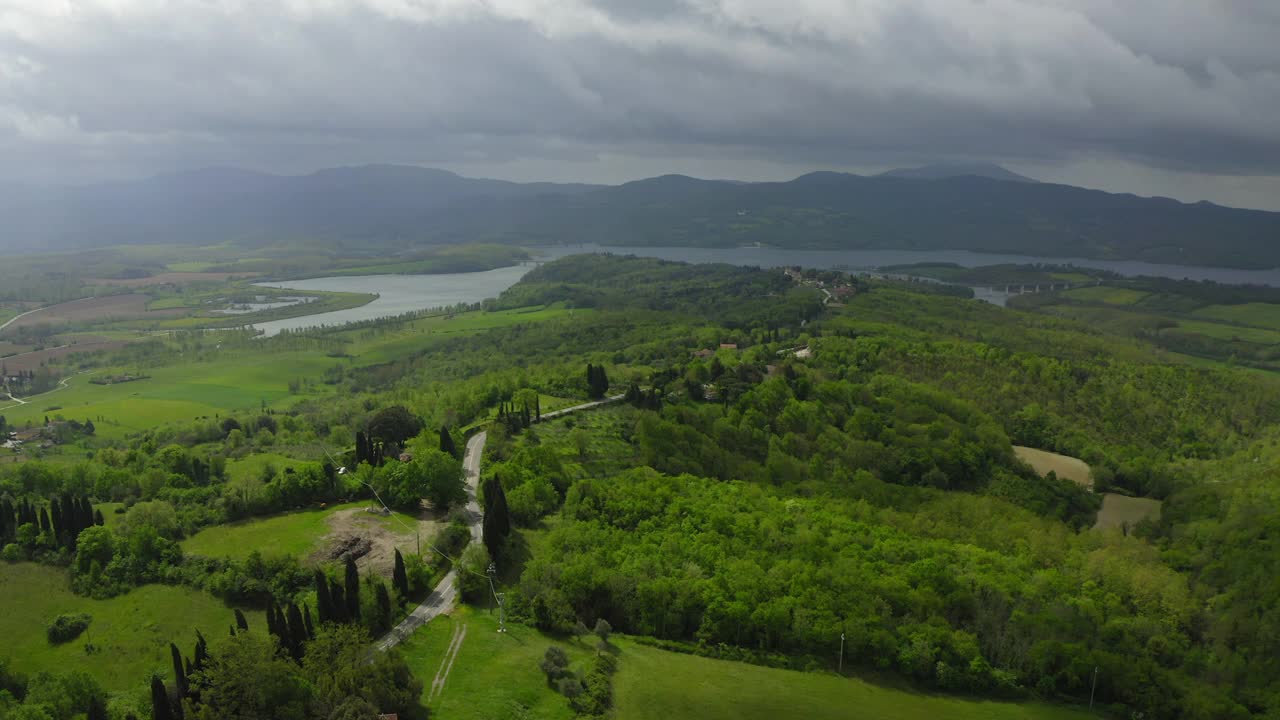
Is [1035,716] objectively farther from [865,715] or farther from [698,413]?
[698,413]

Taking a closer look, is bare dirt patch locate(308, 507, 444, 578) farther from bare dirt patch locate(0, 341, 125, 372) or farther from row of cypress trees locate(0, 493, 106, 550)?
bare dirt patch locate(0, 341, 125, 372)

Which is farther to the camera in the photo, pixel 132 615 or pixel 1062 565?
pixel 1062 565

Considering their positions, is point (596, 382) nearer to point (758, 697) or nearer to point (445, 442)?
point (445, 442)

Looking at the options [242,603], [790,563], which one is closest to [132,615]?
[242,603]

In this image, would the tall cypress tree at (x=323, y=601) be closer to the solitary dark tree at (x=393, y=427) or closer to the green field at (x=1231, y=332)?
the solitary dark tree at (x=393, y=427)

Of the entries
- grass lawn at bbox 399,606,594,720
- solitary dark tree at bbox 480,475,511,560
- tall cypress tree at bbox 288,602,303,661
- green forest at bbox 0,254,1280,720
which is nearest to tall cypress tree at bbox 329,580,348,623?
green forest at bbox 0,254,1280,720
